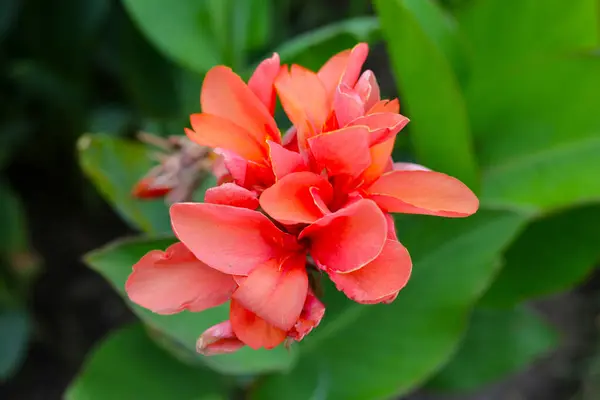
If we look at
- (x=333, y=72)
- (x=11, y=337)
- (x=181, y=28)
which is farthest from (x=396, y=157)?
(x=11, y=337)

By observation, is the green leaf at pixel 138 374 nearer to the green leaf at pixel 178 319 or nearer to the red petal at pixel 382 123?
the green leaf at pixel 178 319

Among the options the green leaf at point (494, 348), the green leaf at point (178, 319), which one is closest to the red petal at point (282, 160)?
the green leaf at point (178, 319)

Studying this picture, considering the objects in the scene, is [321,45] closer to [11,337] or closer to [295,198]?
[295,198]

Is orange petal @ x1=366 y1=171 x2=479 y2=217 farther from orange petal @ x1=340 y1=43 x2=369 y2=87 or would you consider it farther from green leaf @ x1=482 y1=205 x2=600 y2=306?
green leaf @ x1=482 y1=205 x2=600 y2=306

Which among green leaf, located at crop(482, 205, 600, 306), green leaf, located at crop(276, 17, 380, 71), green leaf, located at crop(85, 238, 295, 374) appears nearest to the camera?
green leaf, located at crop(85, 238, 295, 374)

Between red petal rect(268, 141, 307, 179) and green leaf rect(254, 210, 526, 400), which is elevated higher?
red petal rect(268, 141, 307, 179)

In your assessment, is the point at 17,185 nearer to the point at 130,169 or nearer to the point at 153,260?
the point at 130,169

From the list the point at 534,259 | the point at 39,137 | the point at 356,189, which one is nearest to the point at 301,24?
the point at 39,137

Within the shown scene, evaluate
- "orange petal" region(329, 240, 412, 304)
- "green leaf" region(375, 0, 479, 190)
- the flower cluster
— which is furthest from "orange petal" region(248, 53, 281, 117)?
"green leaf" region(375, 0, 479, 190)
